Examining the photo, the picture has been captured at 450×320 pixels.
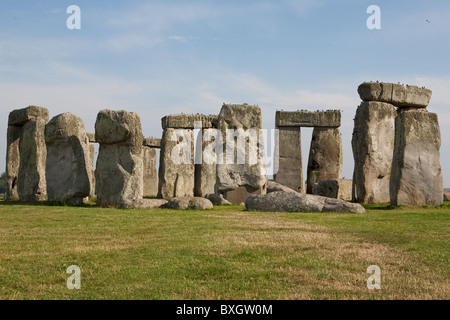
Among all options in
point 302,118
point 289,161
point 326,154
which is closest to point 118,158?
point 289,161

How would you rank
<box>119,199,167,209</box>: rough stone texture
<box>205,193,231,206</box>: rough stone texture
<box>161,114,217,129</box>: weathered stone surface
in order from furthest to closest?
<box>161,114,217,129</box>: weathered stone surface < <box>205,193,231,206</box>: rough stone texture < <box>119,199,167,209</box>: rough stone texture

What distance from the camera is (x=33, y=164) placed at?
56.6 feet

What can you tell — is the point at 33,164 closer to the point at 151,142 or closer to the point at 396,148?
the point at 151,142

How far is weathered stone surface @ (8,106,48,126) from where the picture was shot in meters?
18.5

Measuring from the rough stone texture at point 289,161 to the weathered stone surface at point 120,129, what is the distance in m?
8.12

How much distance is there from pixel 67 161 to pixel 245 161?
544 cm

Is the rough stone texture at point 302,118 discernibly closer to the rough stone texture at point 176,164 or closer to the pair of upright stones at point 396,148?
the pair of upright stones at point 396,148

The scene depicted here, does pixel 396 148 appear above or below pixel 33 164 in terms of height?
above

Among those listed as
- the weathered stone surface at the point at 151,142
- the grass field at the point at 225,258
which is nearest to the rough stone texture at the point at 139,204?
the grass field at the point at 225,258

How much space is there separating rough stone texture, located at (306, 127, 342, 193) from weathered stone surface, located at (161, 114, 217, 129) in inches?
179

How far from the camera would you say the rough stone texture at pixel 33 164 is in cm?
1716

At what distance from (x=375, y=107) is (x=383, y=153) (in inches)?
63.6

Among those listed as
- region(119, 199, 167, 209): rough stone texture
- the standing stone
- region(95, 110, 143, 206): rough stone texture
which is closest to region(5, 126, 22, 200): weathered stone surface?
the standing stone
